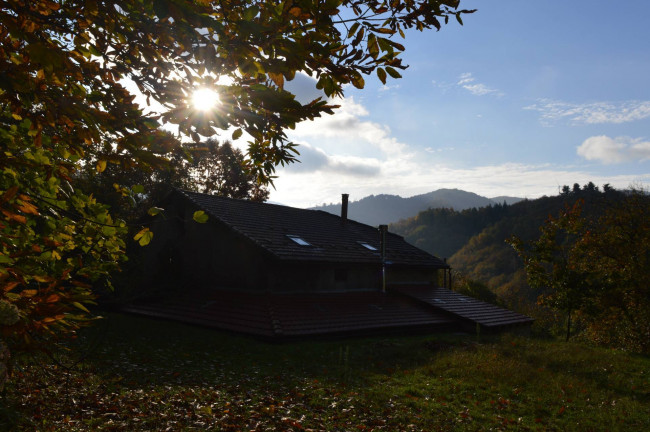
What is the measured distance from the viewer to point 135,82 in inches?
170

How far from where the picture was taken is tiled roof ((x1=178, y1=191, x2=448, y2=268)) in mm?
18203

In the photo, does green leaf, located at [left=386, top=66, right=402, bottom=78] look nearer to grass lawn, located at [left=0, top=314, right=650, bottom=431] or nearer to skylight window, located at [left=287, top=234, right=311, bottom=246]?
grass lawn, located at [left=0, top=314, right=650, bottom=431]

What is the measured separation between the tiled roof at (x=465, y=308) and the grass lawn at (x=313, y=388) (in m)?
5.76

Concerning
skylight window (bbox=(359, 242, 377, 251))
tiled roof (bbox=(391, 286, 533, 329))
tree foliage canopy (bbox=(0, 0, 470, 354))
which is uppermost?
tree foliage canopy (bbox=(0, 0, 470, 354))

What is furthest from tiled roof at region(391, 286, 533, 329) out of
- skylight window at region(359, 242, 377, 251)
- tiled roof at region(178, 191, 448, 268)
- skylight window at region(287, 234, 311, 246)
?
skylight window at region(287, 234, 311, 246)

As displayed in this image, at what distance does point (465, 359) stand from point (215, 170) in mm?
34568

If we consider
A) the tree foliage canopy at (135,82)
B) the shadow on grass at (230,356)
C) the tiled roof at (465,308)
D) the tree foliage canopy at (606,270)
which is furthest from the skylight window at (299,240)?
the tree foliage canopy at (135,82)

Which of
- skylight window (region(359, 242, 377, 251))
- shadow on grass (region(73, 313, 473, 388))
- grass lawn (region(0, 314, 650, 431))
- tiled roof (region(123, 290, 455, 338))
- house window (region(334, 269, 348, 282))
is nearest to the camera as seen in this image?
grass lawn (region(0, 314, 650, 431))

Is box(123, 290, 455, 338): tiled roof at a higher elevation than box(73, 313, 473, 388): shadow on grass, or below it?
higher

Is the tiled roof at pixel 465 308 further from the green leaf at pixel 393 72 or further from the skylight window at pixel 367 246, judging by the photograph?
the green leaf at pixel 393 72

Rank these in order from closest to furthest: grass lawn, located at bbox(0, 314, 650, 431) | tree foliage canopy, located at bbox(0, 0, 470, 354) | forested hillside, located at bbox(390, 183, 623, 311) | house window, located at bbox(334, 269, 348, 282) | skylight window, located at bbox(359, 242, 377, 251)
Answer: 1. tree foliage canopy, located at bbox(0, 0, 470, 354)
2. grass lawn, located at bbox(0, 314, 650, 431)
3. house window, located at bbox(334, 269, 348, 282)
4. skylight window, located at bbox(359, 242, 377, 251)
5. forested hillside, located at bbox(390, 183, 623, 311)

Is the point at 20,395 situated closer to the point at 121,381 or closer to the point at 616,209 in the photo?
the point at 121,381

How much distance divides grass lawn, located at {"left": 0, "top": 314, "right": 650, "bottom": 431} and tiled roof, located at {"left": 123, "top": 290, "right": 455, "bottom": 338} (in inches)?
29.3

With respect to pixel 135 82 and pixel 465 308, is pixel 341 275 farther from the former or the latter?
pixel 135 82
